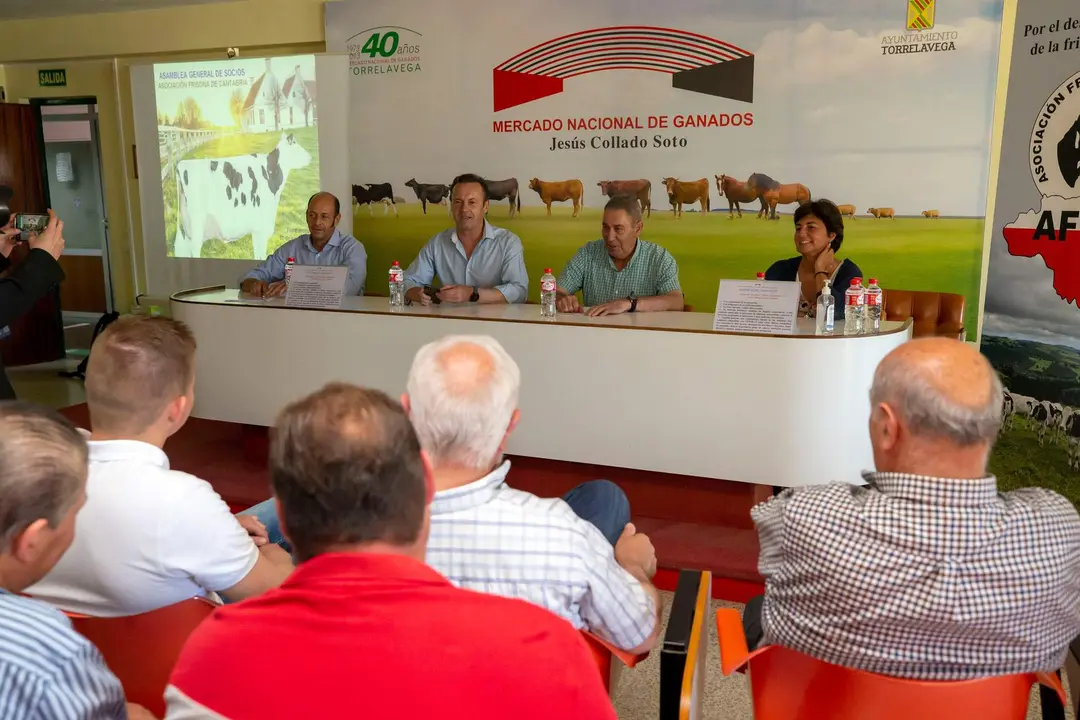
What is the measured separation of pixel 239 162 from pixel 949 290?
4747 mm

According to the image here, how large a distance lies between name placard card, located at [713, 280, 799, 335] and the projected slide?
379 cm

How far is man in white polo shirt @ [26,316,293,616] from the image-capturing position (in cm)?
132

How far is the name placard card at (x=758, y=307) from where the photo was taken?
9.23 ft

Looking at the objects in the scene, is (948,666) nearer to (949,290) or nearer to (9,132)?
(949,290)

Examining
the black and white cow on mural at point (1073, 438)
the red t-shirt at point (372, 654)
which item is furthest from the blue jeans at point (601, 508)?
the black and white cow on mural at point (1073, 438)

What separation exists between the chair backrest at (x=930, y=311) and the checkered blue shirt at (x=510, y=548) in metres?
2.69

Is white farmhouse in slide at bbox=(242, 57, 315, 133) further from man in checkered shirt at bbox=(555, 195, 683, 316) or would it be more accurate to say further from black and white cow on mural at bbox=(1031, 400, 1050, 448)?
black and white cow on mural at bbox=(1031, 400, 1050, 448)

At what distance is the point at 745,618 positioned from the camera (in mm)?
1629

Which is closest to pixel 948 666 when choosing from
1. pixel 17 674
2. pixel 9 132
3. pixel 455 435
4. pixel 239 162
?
pixel 455 435

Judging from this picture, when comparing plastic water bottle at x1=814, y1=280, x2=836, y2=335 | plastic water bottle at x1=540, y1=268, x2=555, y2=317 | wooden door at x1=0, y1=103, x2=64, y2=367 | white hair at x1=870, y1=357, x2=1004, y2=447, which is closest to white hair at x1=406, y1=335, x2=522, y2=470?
white hair at x1=870, y1=357, x2=1004, y2=447

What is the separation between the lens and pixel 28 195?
21.9ft

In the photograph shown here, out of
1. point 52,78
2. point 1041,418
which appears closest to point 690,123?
point 1041,418

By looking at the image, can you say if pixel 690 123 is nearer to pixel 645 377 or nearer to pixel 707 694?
pixel 645 377

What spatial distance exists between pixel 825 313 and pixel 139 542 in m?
2.31
